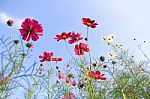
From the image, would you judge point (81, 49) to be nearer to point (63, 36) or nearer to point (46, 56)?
point (63, 36)

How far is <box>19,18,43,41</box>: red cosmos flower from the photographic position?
2480mm

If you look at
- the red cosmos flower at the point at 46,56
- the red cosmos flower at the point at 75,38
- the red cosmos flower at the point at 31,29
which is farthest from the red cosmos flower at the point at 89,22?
the red cosmos flower at the point at 46,56

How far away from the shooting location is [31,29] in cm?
254

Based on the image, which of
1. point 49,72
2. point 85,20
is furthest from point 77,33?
point 49,72

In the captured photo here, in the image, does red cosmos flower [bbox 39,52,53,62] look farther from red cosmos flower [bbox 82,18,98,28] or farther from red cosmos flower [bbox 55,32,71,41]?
red cosmos flower [bbox 82,18,98,28]

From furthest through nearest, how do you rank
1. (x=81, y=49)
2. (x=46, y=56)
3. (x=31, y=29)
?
(x=46, y=56) < (x=81, y=49) < (x=31, y=29)

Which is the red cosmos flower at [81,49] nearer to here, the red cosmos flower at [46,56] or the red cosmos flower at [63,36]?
the red cosmos flower at [63,36]

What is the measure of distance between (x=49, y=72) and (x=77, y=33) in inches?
29.3

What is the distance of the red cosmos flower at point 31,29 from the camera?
8.14 feet

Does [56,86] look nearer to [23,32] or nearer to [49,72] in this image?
[49,72]

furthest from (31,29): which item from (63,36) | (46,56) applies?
(46,56)

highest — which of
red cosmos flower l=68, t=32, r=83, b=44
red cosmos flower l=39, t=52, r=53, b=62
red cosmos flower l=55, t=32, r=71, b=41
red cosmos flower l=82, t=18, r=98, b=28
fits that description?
red cosmos flower l=82, t=18, r=98, b=28

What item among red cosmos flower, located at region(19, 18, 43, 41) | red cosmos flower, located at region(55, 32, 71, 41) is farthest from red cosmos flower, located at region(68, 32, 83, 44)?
red cosmos flower, located at region(19, 18, 43, 41)

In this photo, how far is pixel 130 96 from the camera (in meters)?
2.75
